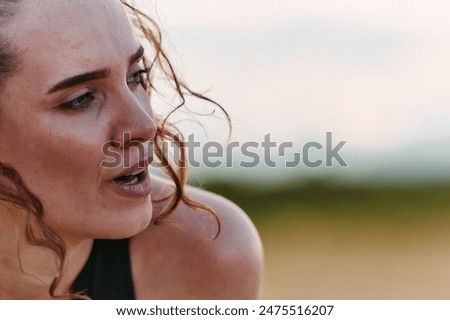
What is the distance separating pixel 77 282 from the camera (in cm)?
290

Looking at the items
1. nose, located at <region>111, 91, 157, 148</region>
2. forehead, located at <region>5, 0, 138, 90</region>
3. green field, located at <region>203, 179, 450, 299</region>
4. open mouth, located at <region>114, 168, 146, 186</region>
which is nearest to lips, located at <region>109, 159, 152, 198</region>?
open mouth, located at <region>114, 168, 146, 186</region>

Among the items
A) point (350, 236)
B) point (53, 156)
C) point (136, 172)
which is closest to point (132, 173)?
point (136, 172)

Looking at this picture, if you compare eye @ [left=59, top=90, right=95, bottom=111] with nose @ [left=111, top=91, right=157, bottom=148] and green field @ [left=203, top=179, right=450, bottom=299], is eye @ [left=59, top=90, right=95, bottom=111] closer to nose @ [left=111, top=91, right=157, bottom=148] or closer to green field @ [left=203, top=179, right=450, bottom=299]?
nose @ [left=111, top=91, right=157, bottom=148]

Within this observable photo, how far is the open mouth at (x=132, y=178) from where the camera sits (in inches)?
99.3

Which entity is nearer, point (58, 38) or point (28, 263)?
point (58, 38)

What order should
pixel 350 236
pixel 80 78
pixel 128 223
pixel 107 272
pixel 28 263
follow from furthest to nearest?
pixel 350 236, pixel 107 272, pixel 28 263, pixel 128 223, pixel 80 78

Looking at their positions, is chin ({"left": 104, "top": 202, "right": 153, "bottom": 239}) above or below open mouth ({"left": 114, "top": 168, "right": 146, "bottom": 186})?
below

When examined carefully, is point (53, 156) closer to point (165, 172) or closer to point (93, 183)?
point (93, 183)

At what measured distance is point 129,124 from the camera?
2424mm

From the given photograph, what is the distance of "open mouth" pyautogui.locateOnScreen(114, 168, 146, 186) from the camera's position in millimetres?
2521

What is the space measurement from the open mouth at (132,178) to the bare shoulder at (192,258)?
0.40m

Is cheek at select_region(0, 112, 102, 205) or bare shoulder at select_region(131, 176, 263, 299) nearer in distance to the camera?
cheek at select_region(0, 112, 102, 205)

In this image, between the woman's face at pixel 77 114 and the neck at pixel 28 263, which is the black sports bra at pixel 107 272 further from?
the woman's face at pixel 77 114

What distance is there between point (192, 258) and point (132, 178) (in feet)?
1.70
